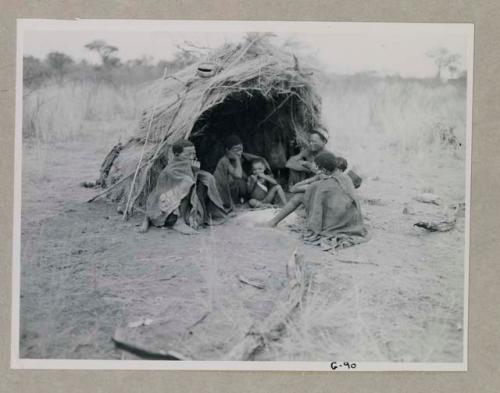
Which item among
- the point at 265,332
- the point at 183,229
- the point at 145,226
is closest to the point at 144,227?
the point at 145,226

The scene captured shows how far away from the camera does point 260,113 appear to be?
6293mm

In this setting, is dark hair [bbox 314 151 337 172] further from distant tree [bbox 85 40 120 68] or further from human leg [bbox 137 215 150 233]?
distant tree [bbox 85 40 120 68]

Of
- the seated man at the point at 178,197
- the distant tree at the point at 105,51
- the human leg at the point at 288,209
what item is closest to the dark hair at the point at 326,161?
the human leg at the point at 288,209

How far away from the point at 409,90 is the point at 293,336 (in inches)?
97.9

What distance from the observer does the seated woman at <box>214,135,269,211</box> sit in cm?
603

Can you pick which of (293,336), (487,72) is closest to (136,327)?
(293,336)

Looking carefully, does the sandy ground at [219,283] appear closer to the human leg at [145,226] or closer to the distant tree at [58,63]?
the human leg at [145,226]

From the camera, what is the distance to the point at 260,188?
612 cm

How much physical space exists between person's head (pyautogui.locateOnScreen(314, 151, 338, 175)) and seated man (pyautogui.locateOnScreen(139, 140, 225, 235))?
1136 millimetres

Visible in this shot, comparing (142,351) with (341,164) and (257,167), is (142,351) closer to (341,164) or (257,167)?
(257,167)

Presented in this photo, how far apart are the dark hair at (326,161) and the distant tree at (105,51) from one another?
2014mm

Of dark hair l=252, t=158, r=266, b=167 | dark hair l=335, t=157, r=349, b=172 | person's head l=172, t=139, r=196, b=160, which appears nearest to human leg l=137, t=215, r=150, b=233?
person's head l=172, t=139, r=196, b=160

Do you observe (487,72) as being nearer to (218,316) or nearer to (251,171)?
(251,171)

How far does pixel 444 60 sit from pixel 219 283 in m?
2.76
